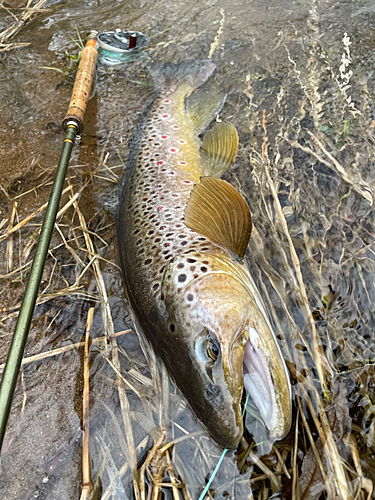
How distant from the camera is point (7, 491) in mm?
1938

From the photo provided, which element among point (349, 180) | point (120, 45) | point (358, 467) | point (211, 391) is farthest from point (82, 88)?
point (358, 467)

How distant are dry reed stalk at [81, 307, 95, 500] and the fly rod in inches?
24.7

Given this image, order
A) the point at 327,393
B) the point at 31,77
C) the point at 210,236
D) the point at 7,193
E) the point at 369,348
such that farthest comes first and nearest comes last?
the point at 31,77 < the point at 7,193 < the point at 210,236 < the point at 369,348 < the point at 327,393

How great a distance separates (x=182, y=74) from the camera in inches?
161

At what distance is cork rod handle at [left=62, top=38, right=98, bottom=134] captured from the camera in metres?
3.15

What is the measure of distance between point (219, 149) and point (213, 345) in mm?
1863

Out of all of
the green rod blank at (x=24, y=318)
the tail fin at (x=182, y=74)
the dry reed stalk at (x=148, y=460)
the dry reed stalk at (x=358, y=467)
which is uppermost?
the tail fin at (x=182, y=74)

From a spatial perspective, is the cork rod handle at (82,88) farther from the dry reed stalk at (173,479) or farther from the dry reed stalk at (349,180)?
the dry reed stalk at (173,479)

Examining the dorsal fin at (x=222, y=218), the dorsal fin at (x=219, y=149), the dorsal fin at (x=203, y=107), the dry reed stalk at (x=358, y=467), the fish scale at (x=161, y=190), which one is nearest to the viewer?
the dry reed stalk at (x=358, y=467)

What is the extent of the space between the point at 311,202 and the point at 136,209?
4.58ft

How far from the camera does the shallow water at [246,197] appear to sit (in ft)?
6.51

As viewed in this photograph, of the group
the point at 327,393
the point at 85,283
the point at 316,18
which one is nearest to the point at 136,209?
the point at 85,283

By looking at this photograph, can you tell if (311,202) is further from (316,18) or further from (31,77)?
(31,77)

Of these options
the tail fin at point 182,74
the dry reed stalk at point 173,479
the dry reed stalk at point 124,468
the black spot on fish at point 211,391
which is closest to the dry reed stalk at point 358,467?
the black spot on fish at point 211,391
